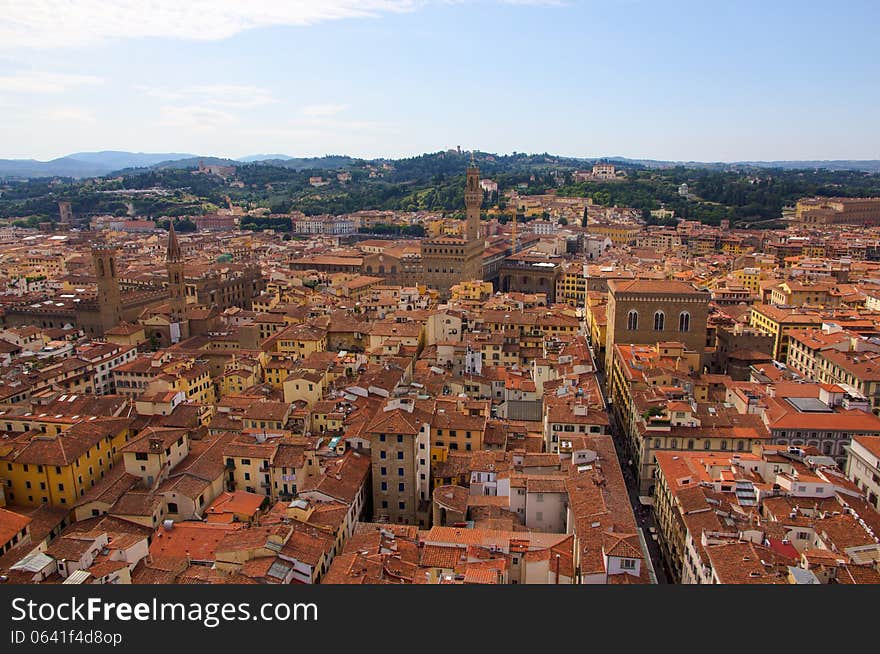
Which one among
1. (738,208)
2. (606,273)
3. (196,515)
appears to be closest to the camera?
(196,515)

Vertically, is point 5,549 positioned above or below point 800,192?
below

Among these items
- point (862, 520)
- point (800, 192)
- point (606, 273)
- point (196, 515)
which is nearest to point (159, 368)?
point (196, 515)

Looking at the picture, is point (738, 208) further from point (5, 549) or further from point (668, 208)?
point (5, 549)

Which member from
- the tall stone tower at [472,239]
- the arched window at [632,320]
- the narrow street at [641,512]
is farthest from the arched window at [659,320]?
the tall stone tower at [472,239]

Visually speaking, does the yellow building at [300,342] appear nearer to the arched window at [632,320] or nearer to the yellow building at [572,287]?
the arched window at [632,320]

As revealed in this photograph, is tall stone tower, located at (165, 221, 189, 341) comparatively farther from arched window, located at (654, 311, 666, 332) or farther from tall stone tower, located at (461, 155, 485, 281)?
arched window, located at (654, 311, 666, 332)

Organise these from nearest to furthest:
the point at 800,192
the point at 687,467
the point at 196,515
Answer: the point at 196,515 → the point at 687,467 → the point at 800,192

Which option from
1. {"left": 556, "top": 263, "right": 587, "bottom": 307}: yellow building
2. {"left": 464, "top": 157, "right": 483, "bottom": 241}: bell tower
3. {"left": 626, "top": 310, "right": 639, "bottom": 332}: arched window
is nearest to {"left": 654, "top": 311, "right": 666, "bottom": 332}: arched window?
{"left": 626, "top": 310, "right": 639, "bottom": 332}: arched window
